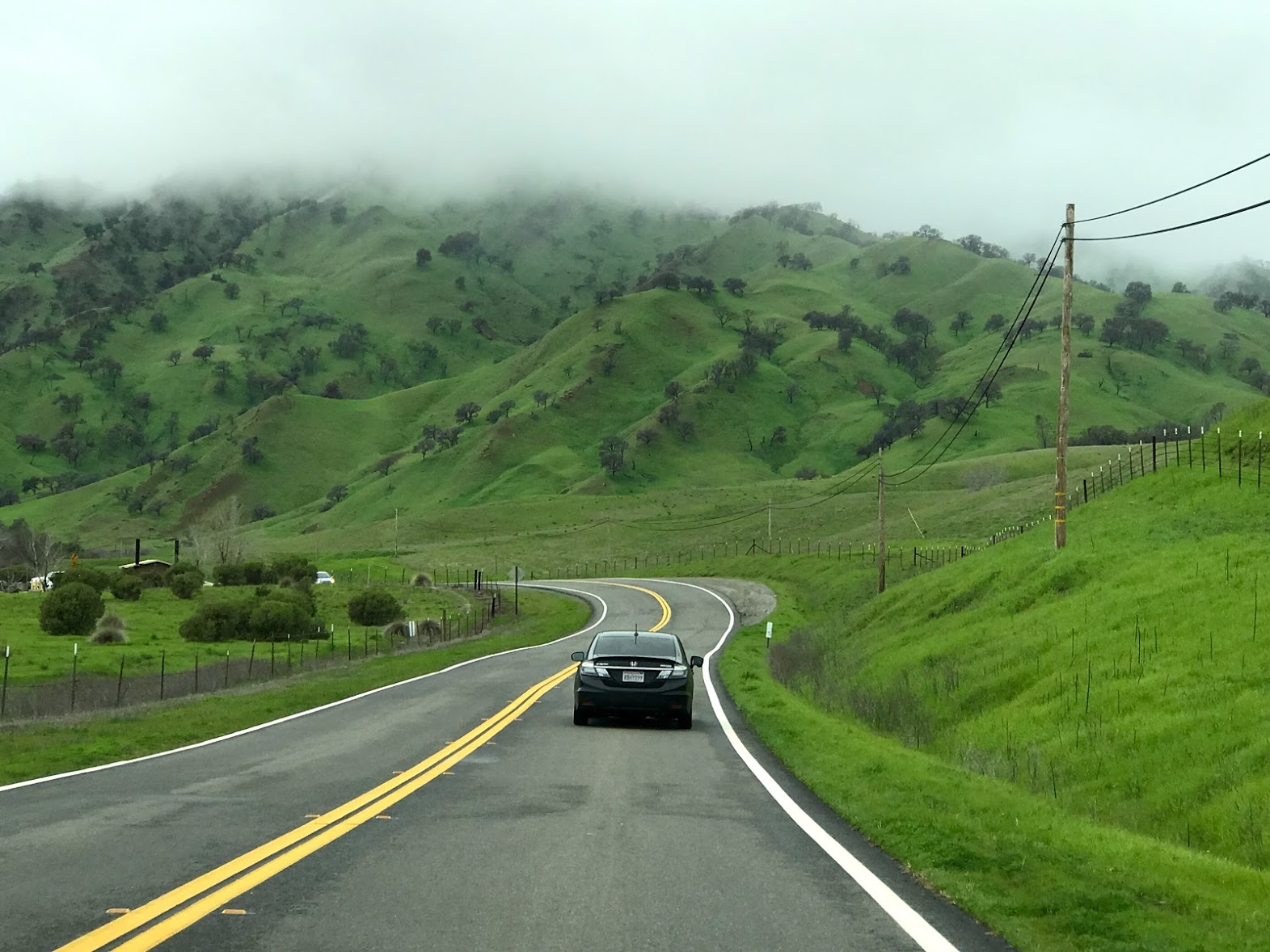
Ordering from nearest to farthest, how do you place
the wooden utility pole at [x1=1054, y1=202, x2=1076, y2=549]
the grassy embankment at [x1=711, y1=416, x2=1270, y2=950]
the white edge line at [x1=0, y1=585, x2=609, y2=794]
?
the grassy embankment at [x1=711, y1=416, x2=1270, y2=950] < the white edge line at [x1=0, y1=585, x2=609, y2=794] < the wooden utility pole at [x1=1054, y1=202, x2=1076, y2=549]

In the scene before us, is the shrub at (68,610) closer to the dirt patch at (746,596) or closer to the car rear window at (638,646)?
the dirt patch at (746,596)

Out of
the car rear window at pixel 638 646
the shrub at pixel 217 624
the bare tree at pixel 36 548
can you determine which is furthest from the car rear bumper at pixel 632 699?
the bare tree at pixel 36 548

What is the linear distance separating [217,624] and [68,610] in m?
6.85

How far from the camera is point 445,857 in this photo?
333 inches

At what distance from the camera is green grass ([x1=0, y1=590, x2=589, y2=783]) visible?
14.6 metres

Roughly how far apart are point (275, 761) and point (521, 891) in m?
7.50

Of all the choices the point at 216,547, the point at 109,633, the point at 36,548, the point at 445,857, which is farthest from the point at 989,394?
the point at 445,857

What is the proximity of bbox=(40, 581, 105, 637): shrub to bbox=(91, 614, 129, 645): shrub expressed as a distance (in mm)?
1989

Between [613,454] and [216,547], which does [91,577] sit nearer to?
[216,547]

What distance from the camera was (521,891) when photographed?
7477mm

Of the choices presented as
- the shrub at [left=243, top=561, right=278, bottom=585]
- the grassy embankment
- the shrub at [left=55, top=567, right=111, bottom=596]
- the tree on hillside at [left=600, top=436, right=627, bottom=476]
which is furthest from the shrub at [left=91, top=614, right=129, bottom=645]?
the tree on hillside at [left=600, top=436, right=627, bottom=476]

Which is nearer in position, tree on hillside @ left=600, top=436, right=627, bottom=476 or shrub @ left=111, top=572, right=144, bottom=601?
shrub @ left=111, top=572, right=144, bottom=601

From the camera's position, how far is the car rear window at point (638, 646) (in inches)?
763

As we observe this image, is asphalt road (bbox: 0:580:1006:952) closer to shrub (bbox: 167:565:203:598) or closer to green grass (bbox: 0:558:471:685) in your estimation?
green grass (bbox: 0:558:471:685)
